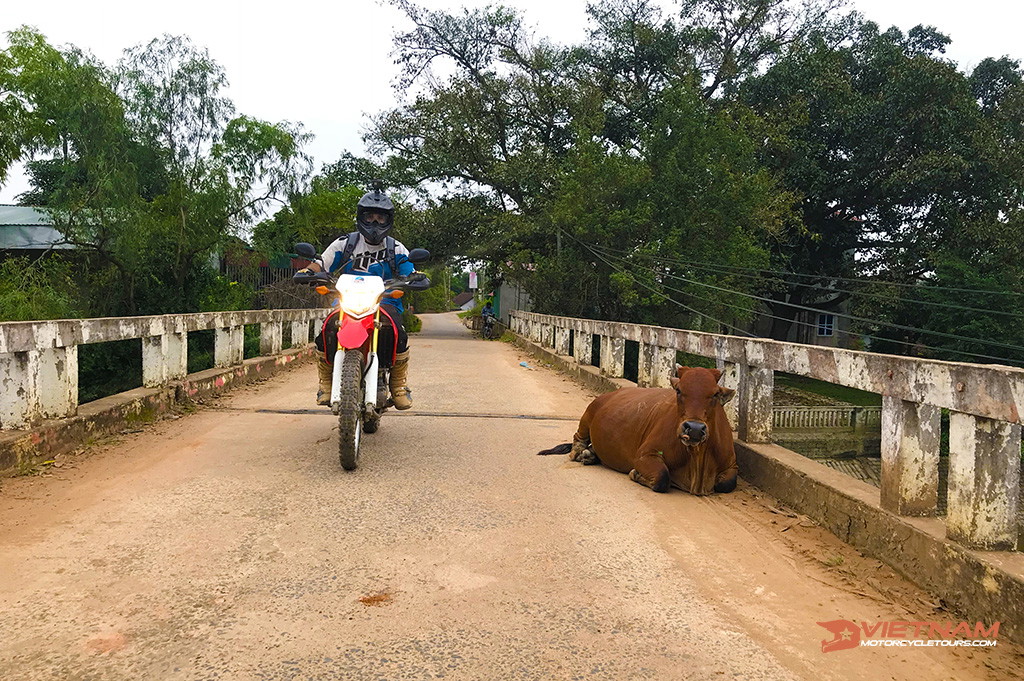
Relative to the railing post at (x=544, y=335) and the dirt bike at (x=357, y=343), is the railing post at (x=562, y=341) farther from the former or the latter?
the dirt bike at (x=357, y=343)

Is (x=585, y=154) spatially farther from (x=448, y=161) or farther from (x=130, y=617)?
(x=130, y=617)

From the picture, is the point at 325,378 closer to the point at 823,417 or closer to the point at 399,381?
the point at 399,381

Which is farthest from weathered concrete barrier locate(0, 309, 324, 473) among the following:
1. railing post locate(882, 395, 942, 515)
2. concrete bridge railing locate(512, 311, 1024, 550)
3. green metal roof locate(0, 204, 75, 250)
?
green metal roof locate(0, 204, 75, 250)

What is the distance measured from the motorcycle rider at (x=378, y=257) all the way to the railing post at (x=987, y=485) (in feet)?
14.1

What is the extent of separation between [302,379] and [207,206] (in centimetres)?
952

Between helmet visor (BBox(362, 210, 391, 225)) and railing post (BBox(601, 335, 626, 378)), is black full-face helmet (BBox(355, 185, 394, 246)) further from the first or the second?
railing post (BBox(601, 335, 626, 378))

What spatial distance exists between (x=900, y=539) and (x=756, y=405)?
2.16 meters

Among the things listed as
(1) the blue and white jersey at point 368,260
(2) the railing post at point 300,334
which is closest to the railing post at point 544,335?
(2) the railing post at point 300,334

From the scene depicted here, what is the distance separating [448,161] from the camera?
105 ft

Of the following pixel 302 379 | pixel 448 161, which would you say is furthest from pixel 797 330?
pixel 302 379

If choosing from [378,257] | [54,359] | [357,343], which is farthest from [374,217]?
[54,359]

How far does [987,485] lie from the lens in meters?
3.29
